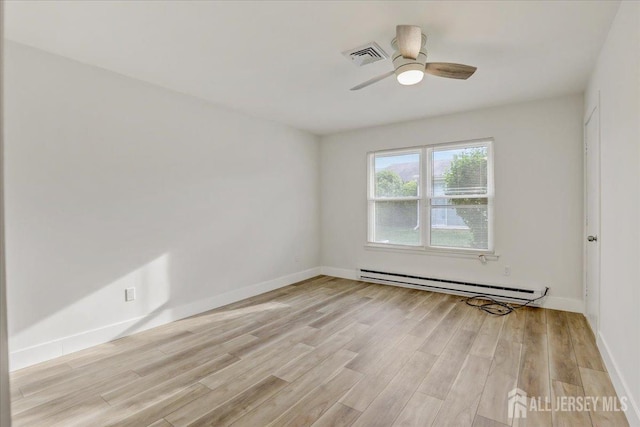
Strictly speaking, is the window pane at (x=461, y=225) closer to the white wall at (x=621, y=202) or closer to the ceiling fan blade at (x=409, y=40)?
the white wall at (x=621, y=202)

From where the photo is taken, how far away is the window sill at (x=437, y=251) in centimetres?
423

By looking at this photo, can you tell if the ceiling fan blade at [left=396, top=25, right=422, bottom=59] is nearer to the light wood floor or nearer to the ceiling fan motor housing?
the ceiling fan motor housing

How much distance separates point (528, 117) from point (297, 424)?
4.27 m

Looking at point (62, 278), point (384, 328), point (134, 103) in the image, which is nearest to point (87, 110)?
point (134, 103)

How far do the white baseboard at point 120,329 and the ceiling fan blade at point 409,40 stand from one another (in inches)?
134

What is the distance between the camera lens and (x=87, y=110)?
288 cm

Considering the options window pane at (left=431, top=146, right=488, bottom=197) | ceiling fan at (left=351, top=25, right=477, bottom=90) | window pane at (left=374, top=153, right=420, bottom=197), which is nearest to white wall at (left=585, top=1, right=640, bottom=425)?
ceiling fan at (left=351, top=25, right=477, bottom=90)

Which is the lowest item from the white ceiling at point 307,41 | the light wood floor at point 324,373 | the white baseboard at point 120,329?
the light wood floor at point 324,373

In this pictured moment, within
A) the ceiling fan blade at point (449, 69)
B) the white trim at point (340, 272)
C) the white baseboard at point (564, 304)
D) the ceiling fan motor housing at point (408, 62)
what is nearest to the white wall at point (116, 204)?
the white trim at point (340, 272)

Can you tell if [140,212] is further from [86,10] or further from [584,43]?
[584,43]

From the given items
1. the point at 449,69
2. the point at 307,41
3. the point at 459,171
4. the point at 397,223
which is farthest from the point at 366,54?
the point at 397,223

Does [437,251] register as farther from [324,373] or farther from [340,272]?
[324,373]

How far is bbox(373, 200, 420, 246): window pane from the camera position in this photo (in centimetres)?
489

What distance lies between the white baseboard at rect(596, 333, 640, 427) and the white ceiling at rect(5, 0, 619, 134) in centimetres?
245
